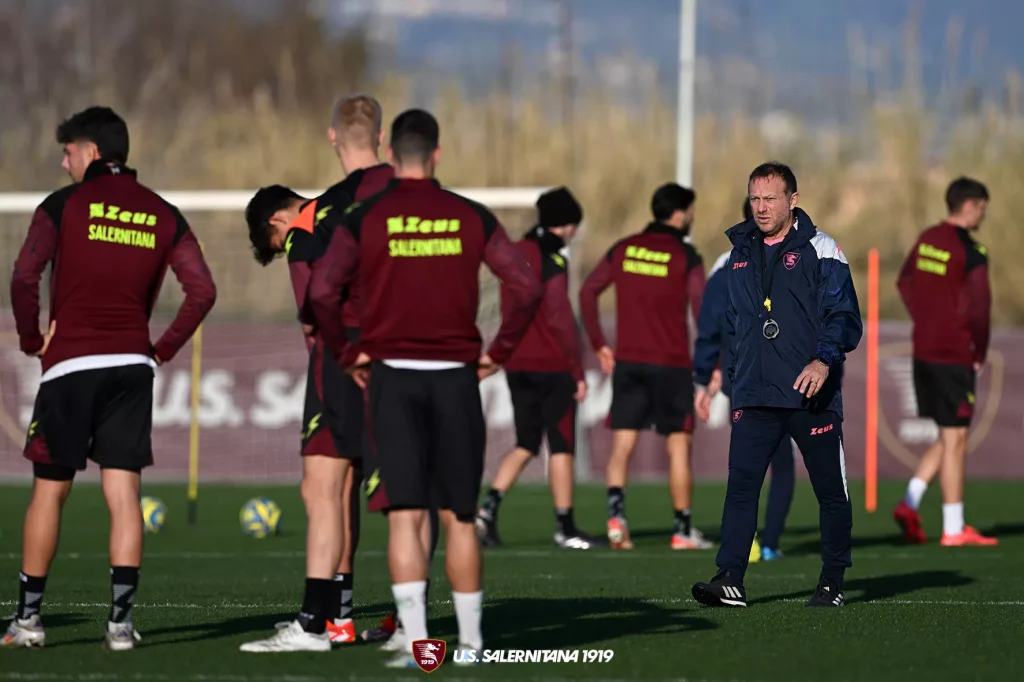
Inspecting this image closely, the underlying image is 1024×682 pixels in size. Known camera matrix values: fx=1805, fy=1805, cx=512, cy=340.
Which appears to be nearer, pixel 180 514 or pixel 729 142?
pixel 180 514

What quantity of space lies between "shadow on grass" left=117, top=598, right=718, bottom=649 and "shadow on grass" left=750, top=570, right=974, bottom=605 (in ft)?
2.44

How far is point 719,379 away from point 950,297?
2.71 meters

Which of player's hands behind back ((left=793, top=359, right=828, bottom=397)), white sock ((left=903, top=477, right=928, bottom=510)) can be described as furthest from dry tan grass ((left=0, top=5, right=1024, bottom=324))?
player's hands behind back ((left=793, top=359, right=828, bottom=397))

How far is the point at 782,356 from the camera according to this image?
8.49m

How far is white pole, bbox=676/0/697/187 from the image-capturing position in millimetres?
21344

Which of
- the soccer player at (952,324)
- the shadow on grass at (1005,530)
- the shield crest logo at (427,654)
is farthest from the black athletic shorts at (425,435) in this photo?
the shadow on grass at (1005,530)

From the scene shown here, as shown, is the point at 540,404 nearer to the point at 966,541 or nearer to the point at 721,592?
the point at 966,541

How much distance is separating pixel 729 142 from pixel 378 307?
88.0 ft

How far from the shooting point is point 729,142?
3297 centimetres

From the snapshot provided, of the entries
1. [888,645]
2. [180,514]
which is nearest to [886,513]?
[180,514]

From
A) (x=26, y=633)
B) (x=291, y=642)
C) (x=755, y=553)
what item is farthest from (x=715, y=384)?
(x=26, y=633)

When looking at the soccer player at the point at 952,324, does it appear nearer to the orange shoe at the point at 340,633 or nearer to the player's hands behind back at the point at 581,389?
the player's hands behind back at the point at 581,389

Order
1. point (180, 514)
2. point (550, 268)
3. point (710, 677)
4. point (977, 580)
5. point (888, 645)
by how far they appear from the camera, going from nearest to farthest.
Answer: point (710, 677)
point (888, 645)
point (977, 580)
point (550, 268)
point (180, 514)

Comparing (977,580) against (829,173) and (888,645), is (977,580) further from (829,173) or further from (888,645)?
(829,173)
